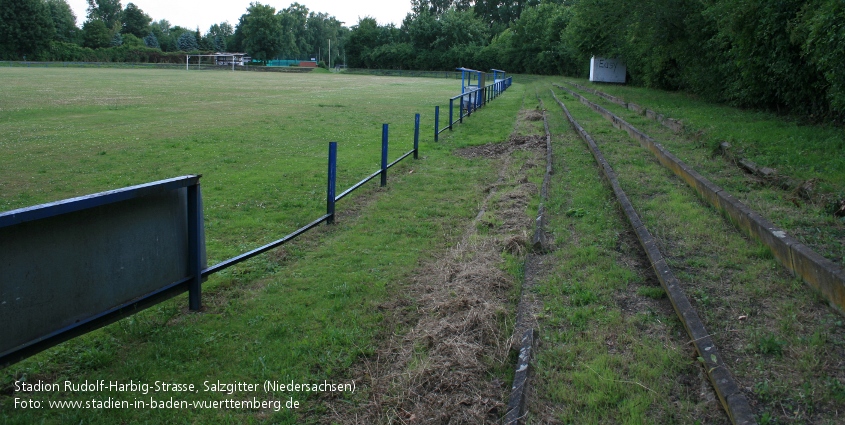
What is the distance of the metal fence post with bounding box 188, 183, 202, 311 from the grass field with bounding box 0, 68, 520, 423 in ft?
0.52

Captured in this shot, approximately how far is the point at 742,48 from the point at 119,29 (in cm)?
13071

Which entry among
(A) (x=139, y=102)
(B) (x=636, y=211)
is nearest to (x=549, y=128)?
(B) (x=636, y=211)

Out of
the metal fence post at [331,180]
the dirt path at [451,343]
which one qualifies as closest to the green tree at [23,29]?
the metal fence post at [331,180]

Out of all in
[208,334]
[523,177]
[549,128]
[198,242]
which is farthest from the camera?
[549,128]

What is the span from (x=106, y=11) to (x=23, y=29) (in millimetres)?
56342

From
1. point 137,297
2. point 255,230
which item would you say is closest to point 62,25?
point 255,230

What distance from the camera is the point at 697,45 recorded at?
2153 centimetres

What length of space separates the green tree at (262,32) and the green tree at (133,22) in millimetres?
26756

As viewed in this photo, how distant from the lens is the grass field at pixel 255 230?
12.9 ft

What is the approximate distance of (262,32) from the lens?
113 m

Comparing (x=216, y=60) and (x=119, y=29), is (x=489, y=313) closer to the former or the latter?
(x=216, y=60)

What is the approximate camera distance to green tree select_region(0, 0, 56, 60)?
81.9 metres

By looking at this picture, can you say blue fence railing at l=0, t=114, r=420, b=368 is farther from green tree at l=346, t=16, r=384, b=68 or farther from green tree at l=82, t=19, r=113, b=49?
green tree at l=82, t=19, r=113, b=49

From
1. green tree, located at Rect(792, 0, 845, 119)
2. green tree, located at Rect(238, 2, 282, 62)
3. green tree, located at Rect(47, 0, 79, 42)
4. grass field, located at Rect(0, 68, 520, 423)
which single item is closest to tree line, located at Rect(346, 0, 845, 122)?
green tree, located at Rect(792, 0, 845, 119)
